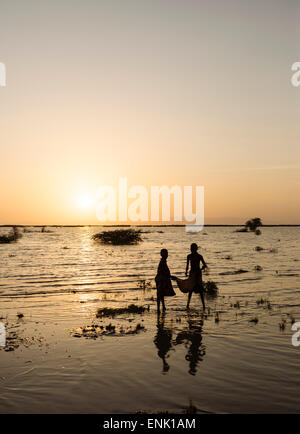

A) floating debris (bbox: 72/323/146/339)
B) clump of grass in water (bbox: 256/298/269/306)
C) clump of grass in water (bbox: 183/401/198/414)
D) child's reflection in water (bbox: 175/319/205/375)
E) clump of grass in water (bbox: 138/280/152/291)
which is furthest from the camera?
clump of grass in water (bbox: 138/280/152/291)

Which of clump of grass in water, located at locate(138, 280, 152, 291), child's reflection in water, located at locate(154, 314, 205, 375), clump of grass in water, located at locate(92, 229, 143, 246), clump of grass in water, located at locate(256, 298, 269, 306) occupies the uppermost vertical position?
clump of grass in water, located at locate(92, 229, 143, 246)

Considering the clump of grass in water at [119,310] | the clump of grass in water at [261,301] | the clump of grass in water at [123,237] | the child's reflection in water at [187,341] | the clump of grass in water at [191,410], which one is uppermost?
the clump of grass in water at [123,237]

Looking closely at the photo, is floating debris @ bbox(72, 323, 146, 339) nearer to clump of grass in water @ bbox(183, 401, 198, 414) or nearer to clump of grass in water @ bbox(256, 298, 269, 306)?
clump of grass in water @ bbox(183, 401, 198, 414)

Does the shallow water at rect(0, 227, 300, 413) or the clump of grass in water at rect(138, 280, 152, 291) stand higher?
the shallow water at rect(0, 227, 300, 413)

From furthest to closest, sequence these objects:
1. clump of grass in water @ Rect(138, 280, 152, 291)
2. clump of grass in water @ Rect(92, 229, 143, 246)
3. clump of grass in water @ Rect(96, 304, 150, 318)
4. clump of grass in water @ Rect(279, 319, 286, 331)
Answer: clump of grass in water @ Rect(92, 229, 143, 246), clump of grass in water @ Rect(138, 280, 152, 291), clump of grass in water @ Rect(96, 304, 150, 318), clump of grass in water @ Rect(279, 319, 286, 331)

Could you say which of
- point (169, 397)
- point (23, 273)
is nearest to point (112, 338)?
point (169, 397)

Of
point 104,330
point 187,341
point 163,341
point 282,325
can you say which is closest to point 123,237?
point 104,330

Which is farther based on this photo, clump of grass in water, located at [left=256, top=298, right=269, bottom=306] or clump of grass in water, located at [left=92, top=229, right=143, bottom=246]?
clump of grass in water, located at [left=92, top=229, right=143, bottom=246]

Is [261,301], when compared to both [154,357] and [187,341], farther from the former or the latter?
[154,357]

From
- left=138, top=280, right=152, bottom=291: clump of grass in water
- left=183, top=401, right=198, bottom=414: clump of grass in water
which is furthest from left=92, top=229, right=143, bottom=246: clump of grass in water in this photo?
left=183, top=401, right=198, bottom=414: clump of grass in water

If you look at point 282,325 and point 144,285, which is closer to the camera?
point 282,325

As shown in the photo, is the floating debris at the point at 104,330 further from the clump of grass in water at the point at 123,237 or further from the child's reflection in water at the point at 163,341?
the clump of grass in water at the point at 123,237

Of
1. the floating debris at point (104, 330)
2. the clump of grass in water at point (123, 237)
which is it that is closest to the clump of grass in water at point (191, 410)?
the floating debris at point (104, 330)
